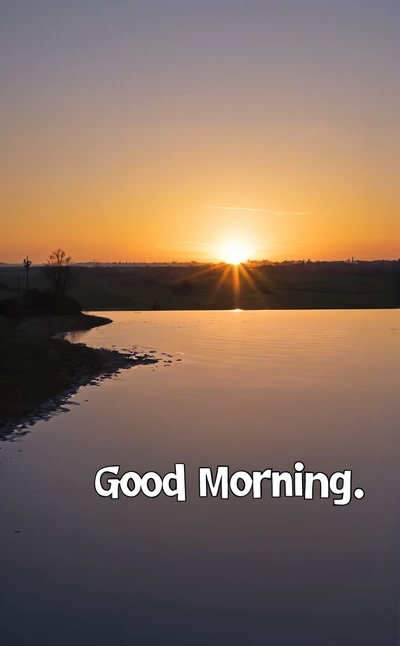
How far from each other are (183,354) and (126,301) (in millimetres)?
76794

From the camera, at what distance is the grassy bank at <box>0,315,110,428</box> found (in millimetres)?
26422

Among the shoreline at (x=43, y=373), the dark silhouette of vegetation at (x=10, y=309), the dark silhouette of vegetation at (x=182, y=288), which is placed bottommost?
the shoreline at (x=43, y=373)

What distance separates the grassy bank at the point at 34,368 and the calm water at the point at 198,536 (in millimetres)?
1959

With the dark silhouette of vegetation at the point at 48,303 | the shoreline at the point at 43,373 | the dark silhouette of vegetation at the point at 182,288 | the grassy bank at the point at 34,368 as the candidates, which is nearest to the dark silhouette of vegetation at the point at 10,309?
the dark silhouette of vegetation at the point at 48,303

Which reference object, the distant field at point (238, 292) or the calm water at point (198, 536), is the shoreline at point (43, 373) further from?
the distant field at point (238, 292)

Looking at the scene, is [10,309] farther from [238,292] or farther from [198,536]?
[238,292]

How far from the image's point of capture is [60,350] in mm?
41312

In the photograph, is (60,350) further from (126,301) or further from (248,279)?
(248,279)

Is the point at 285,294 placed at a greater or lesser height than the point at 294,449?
greater

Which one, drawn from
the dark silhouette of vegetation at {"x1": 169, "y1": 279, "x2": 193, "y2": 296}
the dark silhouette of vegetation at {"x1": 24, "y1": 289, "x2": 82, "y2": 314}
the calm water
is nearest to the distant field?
the dark silhouette of vegetation at {"x1": 169, "y1": 279, "x2": 193, "y2": 296}

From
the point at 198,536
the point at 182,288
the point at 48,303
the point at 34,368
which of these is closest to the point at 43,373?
the point at 34,368

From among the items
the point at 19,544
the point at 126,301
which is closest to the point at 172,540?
the point at 19,544

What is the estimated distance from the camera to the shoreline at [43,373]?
25.0m

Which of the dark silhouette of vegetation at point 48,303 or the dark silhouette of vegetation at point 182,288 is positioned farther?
the dark silhouette of vegetation at point 182,288
